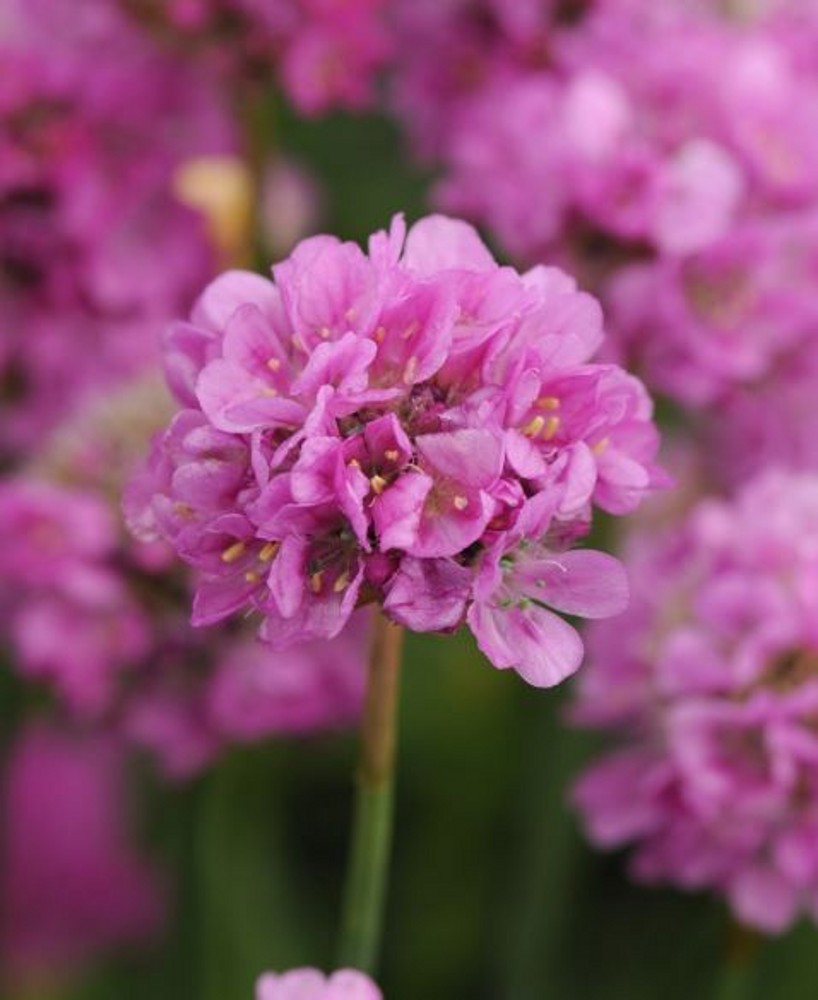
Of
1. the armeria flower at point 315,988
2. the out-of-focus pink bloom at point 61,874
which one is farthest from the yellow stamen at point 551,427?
the out-of-focus pink bloom at point 61,874

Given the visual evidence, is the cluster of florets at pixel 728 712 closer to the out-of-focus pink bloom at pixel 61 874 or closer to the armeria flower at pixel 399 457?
the armeria flower at pixel 399 457

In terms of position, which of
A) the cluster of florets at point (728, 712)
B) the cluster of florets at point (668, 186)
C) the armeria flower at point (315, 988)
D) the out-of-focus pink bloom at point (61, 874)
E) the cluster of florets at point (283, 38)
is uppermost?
the cluster of florets at point (283, 38)

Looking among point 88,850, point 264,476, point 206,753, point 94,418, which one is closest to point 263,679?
point 206,753

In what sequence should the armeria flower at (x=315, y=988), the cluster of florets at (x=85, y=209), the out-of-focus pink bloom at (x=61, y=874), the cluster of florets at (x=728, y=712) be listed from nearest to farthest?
the armeria flower at (x=315, y=988), the cluster of florets at (x=728, y=712), the cluster of florets at (x=85, y=209), the out-of-focus pink bloom at (x=61, y=874)

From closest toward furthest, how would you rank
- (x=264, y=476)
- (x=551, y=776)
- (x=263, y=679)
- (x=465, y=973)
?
(x=264, y=476) → (x=263, y=679) → (x=551, y=776) → (x=465, y=973)

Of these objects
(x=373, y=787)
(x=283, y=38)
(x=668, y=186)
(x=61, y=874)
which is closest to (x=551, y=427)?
(x=373, y=787)

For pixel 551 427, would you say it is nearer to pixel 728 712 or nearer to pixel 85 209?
pixel 728 712

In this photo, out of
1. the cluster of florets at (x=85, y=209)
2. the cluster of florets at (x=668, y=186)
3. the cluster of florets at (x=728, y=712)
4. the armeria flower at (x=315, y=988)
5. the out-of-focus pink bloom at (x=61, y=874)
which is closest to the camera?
the armeria flower at (x=315, y=988)

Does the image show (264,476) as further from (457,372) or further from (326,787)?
(326,787)
